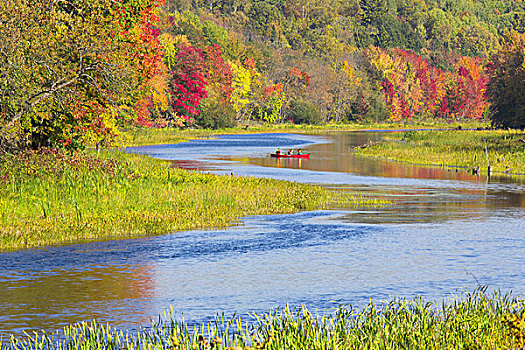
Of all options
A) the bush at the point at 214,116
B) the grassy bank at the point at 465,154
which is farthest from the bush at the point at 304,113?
the grassy bank at the point at 465,154

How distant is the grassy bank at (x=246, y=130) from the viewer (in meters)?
88.6

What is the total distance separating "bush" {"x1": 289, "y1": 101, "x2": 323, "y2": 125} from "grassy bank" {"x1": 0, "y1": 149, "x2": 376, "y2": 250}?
4206 inches

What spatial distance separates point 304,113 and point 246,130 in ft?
77.6

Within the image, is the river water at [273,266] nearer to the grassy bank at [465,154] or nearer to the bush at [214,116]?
the grassy bank at [465,154]

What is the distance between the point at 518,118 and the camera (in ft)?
260

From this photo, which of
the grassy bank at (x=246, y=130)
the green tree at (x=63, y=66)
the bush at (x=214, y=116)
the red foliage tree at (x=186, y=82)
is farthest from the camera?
the bush at (x=214, y=116)

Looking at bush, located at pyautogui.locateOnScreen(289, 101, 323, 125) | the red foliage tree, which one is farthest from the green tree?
bush, located at pyautogui.locateOnScreen(289, 101, 323, 125)

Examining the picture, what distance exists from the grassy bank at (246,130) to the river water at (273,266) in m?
36.4

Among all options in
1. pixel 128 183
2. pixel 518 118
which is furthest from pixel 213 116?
pixel 128 183

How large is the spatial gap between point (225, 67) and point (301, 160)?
62296 mm

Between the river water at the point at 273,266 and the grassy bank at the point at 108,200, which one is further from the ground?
the grassy bank at the point at 108,200

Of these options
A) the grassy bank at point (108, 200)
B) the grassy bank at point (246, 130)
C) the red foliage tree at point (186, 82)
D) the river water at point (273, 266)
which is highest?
the red foliage tree at point (186, 82)

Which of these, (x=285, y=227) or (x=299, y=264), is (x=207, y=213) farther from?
(x=299, y=264)

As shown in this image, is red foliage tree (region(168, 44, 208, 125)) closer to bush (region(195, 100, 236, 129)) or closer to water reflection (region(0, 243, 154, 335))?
bush (region(195, 100, 236, 129))
